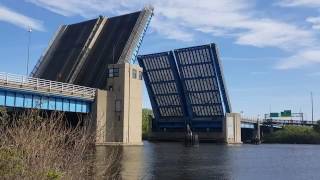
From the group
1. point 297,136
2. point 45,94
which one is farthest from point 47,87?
point 297,136

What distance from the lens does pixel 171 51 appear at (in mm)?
82750

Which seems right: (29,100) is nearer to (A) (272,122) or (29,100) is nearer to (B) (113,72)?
(B) (113,72)

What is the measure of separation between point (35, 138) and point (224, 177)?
1714 cm

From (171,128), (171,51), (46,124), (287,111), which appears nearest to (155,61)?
(171,51)

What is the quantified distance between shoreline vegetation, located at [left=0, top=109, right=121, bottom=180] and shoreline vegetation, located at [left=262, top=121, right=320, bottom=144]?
10955 centimetres

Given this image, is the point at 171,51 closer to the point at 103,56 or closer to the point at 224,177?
the point at 103,56

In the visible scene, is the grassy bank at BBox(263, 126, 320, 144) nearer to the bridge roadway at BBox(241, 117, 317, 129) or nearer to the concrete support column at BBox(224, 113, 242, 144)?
the bridge roadway at BBox(241, 117, 317, 129)

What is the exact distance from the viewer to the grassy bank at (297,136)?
11250 cm

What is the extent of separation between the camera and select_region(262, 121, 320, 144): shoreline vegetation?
370ft

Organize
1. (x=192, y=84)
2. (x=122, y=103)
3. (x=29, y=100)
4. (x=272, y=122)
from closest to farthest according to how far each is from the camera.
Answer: (x=29, y=100) → (x=122, y=103) → (x=192, y=84) → (x=272, y=122)

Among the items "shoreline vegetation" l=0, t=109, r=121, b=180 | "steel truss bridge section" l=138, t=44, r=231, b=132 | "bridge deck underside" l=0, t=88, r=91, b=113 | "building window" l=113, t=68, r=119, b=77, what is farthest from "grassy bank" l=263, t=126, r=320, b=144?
"shoreline vegetation" l=0, t=109, r=121, b=180

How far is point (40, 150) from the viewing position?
7.77 m

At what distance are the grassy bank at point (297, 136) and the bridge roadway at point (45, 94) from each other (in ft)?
221

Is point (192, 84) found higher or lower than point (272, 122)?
higher
